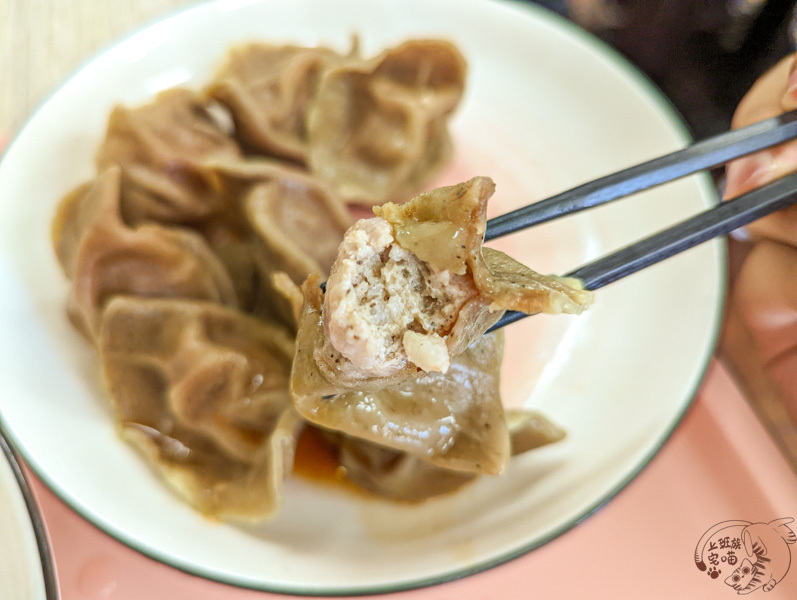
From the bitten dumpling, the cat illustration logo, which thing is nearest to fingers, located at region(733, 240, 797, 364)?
the cat illustration logo

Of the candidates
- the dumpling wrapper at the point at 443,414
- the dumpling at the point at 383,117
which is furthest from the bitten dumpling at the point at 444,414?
the dumpling at the point at 383,117

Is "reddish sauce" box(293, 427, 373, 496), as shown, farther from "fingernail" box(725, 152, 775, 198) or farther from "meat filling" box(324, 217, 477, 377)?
"fingernail" box(725, 152, 775, 198)

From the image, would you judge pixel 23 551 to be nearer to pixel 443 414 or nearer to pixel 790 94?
pixel 443 414

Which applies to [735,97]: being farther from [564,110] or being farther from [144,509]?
[144,509]

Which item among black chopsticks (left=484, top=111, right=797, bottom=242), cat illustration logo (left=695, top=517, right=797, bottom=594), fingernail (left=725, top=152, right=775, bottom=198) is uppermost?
fingernail (left=725, top=152, right=775, bottom=198)

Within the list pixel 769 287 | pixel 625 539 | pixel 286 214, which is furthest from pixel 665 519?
pixel 286 214
